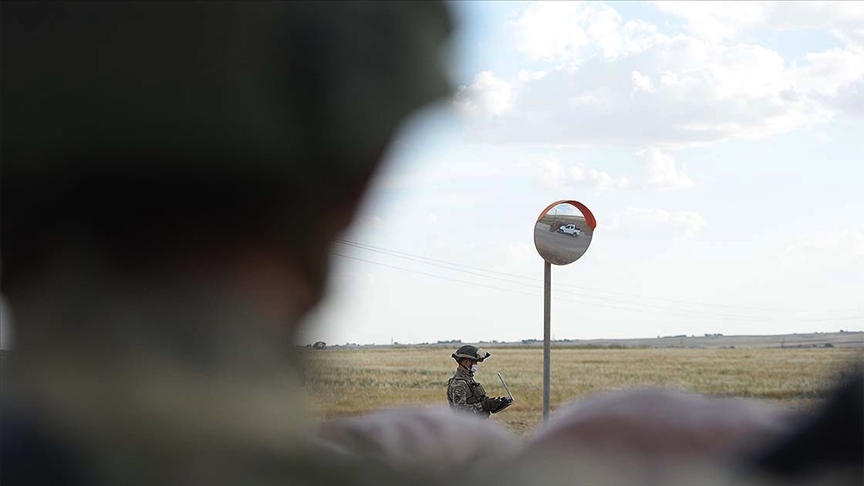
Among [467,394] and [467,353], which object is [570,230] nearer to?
[467,353]

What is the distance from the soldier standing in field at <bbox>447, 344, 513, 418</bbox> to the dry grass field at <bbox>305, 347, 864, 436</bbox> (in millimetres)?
416

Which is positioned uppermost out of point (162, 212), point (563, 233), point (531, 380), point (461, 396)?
point (563, 233)

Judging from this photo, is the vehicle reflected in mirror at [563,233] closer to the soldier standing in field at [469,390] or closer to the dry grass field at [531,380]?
the dry grass field at [531,380]

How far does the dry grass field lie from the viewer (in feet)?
2.63

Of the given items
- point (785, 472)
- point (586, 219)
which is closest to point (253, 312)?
point (785, 472)

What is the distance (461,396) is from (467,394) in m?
0.08

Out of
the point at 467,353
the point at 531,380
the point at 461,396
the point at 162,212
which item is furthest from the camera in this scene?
the point at 531,380

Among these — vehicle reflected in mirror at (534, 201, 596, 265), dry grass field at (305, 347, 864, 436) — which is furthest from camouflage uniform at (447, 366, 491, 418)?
vehicle reflected in mirror at (534, 201, 596, 265)

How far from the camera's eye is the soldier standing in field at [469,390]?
12039 millimetres

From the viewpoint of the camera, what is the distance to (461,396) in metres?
12.1

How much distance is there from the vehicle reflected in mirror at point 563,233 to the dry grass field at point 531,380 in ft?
4.23

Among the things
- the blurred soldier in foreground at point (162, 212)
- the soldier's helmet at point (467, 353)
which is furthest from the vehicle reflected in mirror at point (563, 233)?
the blurred soldier in foreground at point (162, 212)

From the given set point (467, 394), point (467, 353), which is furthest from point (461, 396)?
point (467, 353)

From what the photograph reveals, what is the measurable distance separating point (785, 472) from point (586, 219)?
893 centimetres
